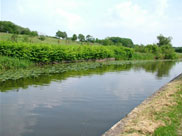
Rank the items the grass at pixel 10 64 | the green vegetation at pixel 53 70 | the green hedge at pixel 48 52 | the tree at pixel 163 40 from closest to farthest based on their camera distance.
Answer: the green vegetation at pixel 53 70 < the grass at pixel 10 64 < the green hedge at pixel 48 52 < the tree at pixel 163 40

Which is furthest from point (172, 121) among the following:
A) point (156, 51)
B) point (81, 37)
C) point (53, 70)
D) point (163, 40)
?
point (163, 40)

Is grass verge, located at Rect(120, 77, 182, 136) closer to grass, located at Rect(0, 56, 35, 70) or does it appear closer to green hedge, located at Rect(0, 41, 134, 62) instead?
grass, located at Rect(0, 56, 35, 70)

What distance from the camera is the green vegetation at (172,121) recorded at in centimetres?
379

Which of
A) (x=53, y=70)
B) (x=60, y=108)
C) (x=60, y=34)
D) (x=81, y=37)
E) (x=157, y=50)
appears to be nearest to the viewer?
(x=60, y=108)

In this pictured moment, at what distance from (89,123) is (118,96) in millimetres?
3354

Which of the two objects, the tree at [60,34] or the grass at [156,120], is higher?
the tree at [60,34]

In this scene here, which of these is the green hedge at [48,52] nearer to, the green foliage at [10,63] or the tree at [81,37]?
the green foliage at [10,63]

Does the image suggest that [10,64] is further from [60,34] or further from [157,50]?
[60,34]

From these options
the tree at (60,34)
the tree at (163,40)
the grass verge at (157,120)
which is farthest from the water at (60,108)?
the tree at (163,40)

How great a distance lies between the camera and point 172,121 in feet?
14.4

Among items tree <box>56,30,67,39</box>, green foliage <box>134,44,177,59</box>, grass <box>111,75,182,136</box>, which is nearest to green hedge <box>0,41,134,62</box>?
grass <box>111,75,182,136</box>

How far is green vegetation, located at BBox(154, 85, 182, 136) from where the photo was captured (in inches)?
149

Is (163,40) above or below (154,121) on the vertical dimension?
above

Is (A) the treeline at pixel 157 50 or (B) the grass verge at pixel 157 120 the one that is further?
(A) the treeline at pixel 157 50
